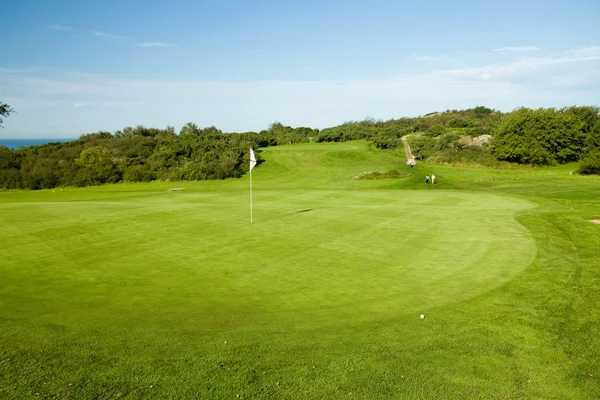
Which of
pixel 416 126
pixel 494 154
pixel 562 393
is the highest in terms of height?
pixel 416 126

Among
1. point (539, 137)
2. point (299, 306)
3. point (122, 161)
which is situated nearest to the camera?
point (299, 306)

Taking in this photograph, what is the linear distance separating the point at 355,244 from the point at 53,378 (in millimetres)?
11185

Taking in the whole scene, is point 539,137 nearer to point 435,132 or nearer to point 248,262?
point 435,132

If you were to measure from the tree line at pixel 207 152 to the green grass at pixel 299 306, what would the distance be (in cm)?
3335

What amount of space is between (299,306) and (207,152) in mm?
50563

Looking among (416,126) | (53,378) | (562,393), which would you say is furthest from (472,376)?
(416,126)

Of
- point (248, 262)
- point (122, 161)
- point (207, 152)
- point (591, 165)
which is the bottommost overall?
point (248, 262)

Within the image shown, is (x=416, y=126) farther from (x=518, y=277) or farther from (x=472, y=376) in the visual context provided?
(x=472, y=376)

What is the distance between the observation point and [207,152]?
58125 mm

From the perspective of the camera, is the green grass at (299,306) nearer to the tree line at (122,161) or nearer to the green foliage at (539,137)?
the tree line at (122,161)

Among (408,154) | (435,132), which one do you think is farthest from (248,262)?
(435,132)

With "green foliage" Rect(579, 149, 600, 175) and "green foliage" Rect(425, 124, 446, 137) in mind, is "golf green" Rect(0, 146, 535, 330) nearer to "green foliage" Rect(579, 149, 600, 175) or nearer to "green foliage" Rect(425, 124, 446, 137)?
"green foliage" Rect(579, 149, 600, 175)

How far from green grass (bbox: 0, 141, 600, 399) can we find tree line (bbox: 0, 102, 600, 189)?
33354 mm

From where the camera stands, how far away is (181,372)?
7082 millimetres
